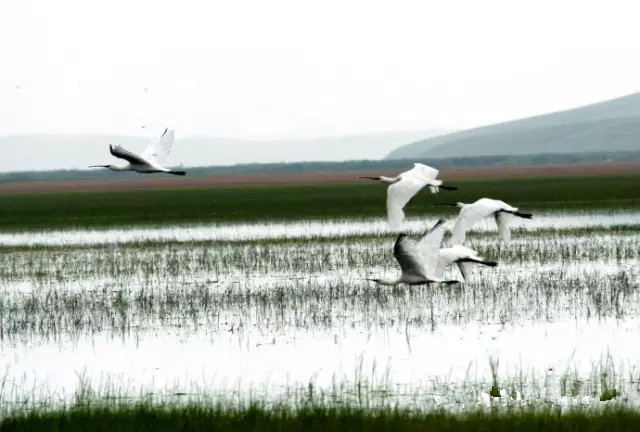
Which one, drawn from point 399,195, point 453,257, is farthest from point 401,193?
point 453,257

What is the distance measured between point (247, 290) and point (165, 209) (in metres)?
28.9

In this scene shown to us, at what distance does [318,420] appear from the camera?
9.45 m

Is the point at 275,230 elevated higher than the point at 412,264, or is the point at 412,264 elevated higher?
the point at 412,264

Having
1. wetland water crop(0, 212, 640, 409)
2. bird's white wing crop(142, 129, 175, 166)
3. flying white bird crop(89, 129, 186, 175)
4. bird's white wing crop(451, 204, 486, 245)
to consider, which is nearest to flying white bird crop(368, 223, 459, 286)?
wetland water crop(0, 212, 640, 409)

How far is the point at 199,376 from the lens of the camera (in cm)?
1259

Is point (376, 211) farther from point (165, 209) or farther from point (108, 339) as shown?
point (108, 339)

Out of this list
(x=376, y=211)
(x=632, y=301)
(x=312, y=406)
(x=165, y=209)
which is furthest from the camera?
(x=165, y=209)

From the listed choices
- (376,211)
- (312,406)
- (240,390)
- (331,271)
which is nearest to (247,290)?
(331,271)

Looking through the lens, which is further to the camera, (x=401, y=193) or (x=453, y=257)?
(x=401, y=193)

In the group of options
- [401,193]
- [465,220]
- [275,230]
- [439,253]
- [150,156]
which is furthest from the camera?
[275,230]

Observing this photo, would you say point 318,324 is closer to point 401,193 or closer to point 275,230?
point 401,193

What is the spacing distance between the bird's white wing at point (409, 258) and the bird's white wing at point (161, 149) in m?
7.17

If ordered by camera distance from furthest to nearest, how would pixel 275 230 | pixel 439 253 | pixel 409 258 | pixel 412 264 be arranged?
pixel 275 230
pixel 439 253
pixel 412 264
pixel 409 258

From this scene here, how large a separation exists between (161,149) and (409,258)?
7860mm
